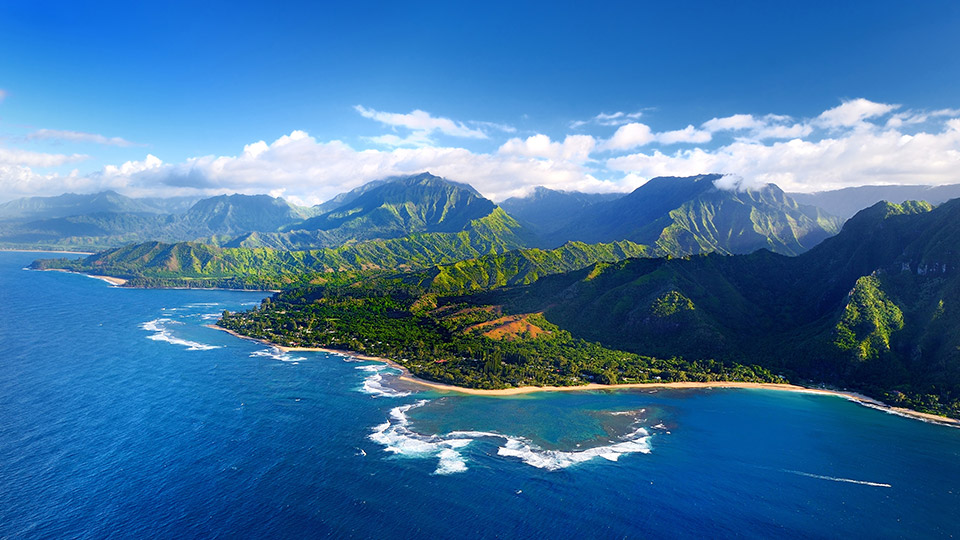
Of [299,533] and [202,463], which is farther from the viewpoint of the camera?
[202,463]

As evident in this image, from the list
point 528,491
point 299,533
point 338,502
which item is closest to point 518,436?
point 528,491

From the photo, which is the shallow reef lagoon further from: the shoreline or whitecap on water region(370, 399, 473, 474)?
the shoreline

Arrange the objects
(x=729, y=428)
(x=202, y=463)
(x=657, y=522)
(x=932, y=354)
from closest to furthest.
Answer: (x=657, y=522) → (x=202, y=463) → (x=729, y=428) → (x=932, y=354)

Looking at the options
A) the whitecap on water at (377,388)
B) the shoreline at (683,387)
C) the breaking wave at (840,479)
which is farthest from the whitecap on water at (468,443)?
the shoreline at (683,387)

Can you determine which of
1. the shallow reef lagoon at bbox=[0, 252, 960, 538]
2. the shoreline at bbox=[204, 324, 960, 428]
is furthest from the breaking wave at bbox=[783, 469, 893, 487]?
the shoreline at bbox=[204, 324, 960, 428]

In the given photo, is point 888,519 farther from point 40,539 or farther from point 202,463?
point 40,539

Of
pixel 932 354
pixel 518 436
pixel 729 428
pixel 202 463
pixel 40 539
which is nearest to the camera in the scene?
pixel 40 539

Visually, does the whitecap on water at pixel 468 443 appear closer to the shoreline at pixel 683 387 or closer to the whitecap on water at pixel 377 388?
the whitecap on water at pixel 377 388
